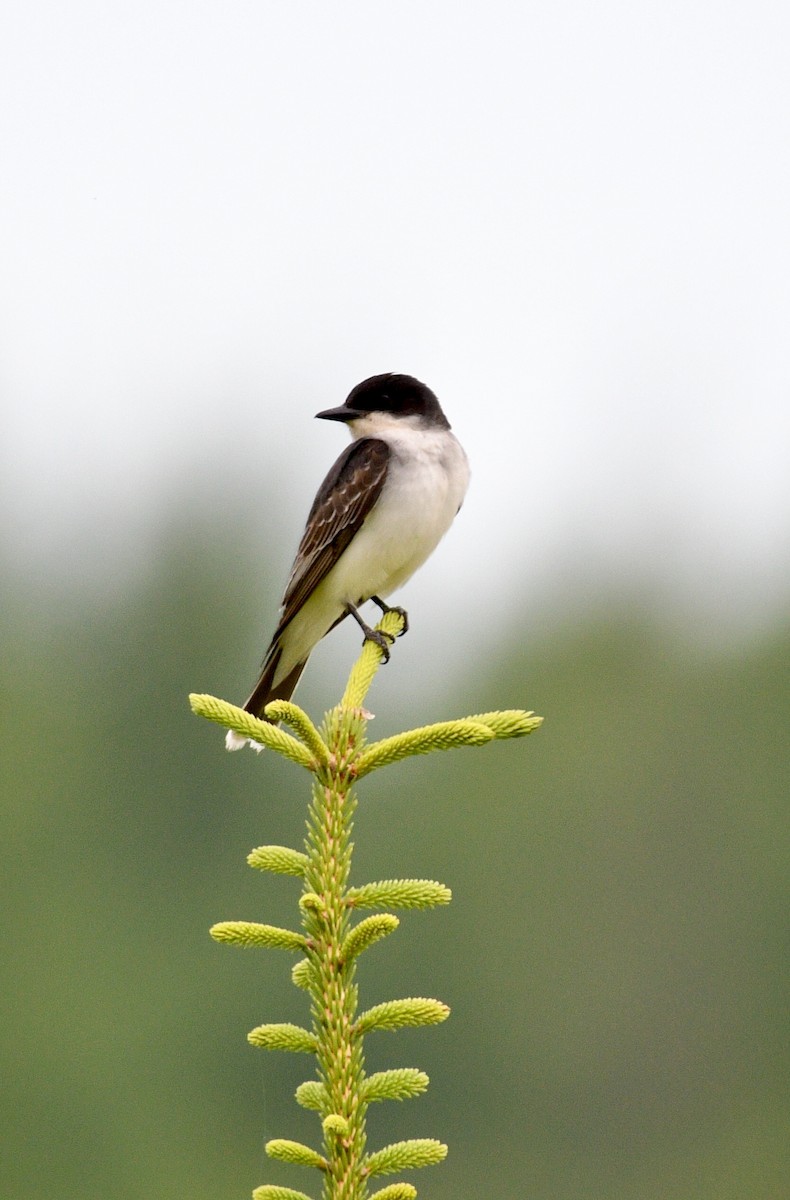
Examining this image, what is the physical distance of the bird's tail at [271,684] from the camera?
6153 mm

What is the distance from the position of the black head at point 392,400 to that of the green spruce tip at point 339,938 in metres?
3.66

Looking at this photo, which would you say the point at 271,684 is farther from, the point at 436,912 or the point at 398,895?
the point at 436,912

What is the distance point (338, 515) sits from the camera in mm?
6434

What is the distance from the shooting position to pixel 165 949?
145 feet

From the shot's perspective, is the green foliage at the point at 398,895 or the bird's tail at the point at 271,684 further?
the bird's tail at the point at 271,684

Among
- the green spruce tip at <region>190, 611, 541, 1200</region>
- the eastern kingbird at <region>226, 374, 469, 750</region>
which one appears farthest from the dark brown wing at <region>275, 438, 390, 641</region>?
the green spruce tip at <region>190, 611, 541, 1200</region>

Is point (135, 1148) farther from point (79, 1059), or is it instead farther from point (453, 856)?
point (453, 856)

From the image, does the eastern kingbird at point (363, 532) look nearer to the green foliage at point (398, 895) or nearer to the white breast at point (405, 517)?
the white breast at point (405, 517)

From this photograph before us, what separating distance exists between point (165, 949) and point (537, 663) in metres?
19.6

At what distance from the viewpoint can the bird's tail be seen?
20.2 feet

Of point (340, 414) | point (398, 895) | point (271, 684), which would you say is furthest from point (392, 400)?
point (398, 895)

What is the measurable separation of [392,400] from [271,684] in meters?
1.15

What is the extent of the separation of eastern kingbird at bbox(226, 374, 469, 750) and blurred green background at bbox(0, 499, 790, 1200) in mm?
20698

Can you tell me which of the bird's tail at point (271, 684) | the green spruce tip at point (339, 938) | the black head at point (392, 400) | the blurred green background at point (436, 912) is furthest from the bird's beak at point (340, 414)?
the blurred green background at point (436, 912)
